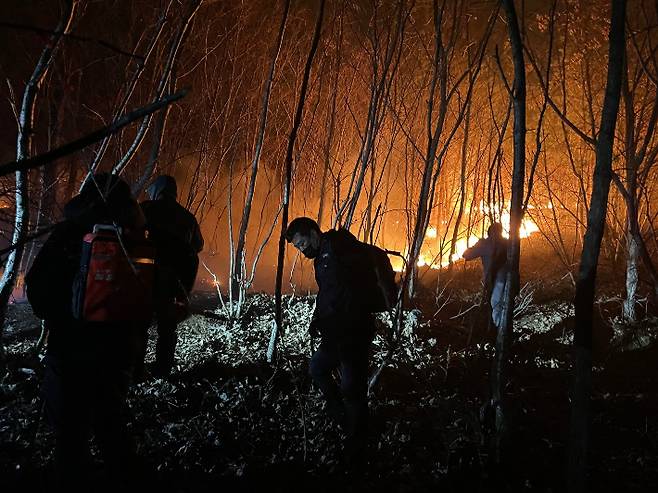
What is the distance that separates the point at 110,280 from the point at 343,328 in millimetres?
1434

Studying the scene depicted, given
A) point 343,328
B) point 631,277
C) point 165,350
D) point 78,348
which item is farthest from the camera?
point 631,277

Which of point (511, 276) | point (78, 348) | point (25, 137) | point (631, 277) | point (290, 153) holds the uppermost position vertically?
point (25, 137)

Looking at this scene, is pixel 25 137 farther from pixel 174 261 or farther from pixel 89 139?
pixel 89 139

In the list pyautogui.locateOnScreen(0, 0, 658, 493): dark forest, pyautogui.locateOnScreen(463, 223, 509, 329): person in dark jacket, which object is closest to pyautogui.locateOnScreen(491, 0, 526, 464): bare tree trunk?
pyautogui.locateOnScreen(0, 0, 658, 493): dark forest

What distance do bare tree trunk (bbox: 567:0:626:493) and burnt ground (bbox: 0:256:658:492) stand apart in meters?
0.96

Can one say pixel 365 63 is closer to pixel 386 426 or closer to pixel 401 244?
pixel 386 426

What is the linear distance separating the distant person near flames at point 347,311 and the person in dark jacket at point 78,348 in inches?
48.1

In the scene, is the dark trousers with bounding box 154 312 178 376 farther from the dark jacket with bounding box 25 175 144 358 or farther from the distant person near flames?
the dark jacket with bounding box 25 175 144 358

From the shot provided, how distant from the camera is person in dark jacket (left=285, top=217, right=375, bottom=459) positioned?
2.82 m

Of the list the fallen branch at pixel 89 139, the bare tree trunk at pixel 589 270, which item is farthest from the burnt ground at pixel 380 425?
the fallen branch at pixel 89 139

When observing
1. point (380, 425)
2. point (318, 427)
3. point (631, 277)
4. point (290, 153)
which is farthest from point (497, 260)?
point (290, 153)

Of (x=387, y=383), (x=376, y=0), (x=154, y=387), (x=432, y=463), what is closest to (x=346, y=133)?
(x=376, y=0)

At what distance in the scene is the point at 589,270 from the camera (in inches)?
68.7

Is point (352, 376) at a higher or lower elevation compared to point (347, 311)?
lower
